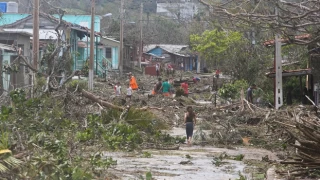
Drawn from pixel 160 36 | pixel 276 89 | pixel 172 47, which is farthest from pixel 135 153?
pixel 160 36

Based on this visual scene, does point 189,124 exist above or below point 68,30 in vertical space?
below

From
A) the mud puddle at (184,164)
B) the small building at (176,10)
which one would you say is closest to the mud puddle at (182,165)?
the mud puddle at (184,164)

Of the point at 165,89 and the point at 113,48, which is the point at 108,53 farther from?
the point at 165,89

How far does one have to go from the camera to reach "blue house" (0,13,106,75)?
124ft

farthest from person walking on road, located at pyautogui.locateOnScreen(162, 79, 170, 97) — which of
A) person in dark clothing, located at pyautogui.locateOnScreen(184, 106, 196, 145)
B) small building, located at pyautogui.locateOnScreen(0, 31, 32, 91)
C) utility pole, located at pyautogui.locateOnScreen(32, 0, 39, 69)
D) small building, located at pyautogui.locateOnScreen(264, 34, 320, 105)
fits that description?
person in dark clothing, located at pyautogui.locateOnScreen(184, 106, 196, 145)

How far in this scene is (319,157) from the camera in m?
11.8

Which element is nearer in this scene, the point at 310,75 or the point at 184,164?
the point at 184,164

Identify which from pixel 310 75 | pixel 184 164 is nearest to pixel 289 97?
pixel 310 75

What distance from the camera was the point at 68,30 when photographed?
39469 millimetres

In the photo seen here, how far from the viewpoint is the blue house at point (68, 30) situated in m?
37.8

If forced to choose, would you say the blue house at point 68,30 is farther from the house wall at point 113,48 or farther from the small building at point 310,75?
the small building at point 310,75

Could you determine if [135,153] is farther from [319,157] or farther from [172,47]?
[172,47]

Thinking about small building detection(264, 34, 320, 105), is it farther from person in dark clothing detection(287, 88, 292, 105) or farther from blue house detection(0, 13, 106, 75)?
blue house detection(0, 13, 106, 75)

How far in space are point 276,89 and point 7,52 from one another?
10.7m
